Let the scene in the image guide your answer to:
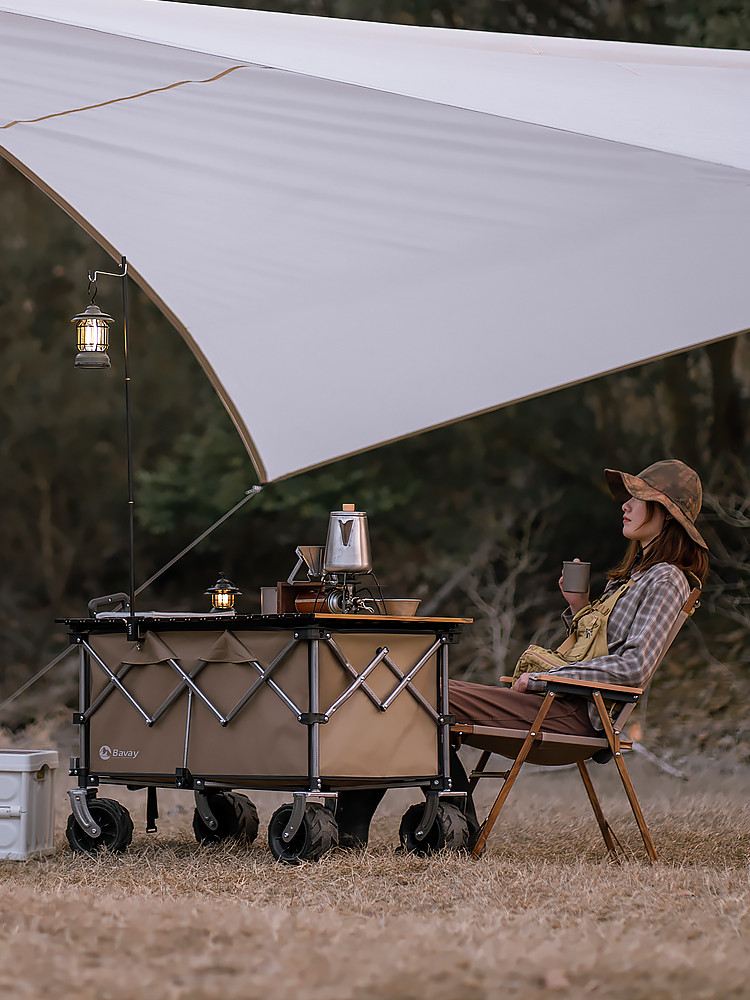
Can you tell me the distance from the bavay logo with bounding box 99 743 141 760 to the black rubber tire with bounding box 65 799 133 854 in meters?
0.14

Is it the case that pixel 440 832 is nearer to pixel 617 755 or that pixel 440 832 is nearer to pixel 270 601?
pixel 617 755

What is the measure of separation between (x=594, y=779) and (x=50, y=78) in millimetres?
4947

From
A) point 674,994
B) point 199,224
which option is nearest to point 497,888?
point 674,994

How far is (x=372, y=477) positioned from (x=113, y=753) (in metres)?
6.13

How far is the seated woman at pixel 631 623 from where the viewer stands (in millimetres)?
3840

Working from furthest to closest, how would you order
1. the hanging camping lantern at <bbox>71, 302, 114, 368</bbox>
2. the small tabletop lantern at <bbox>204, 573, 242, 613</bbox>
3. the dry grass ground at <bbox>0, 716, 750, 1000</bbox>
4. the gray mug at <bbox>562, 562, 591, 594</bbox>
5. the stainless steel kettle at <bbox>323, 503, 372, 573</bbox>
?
the hanging camping lantern at <bbox>71, 302, 114, 368</bbox>
the small tabletop lantern at <bbox>204, 573, 242, 613</bbox>
the gray mug at <bbox>562, 562, 591, 594</bbox>
the stainless steel kettle at <bbox>323, 503, 372, 573</bbox>
the dry grass ground at <bbox>0, 716, 750, 1000</bbox>

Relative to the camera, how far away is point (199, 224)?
4.16 meters

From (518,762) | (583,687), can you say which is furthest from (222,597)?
(583,687)

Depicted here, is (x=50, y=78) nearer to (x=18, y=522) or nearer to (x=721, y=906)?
(x=721, y=906)

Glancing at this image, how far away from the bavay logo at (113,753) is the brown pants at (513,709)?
0.96 metres

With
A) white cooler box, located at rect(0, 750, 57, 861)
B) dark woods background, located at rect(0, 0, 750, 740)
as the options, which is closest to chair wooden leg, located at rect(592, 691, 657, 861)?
white cooler box, located at rect(0, 750, 57, 861)

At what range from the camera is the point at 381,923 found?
2711 millimetres

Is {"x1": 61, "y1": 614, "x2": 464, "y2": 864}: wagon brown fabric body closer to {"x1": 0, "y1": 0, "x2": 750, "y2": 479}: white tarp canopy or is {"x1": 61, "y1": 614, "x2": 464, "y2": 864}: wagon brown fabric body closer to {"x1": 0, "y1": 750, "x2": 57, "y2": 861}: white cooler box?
{"x1": 0, "y1": 750, "x2": 57, "y2": 861}: white cooler box

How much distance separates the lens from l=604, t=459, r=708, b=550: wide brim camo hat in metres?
3.99
